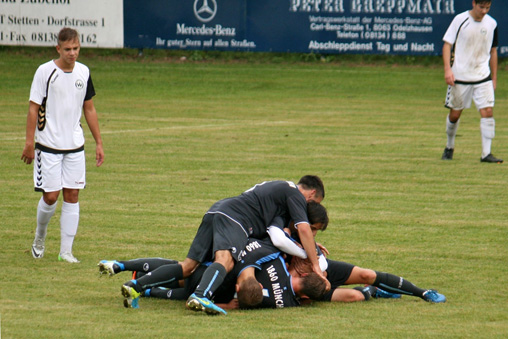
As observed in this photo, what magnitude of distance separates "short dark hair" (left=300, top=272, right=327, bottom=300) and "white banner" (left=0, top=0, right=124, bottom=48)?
2298 centimetres

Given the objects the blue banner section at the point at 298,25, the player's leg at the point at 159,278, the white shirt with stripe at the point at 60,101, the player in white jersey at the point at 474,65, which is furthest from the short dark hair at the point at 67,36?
the blue banner section at the point at 298,25

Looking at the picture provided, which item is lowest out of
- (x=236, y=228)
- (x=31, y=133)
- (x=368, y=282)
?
(x=368, y=282)

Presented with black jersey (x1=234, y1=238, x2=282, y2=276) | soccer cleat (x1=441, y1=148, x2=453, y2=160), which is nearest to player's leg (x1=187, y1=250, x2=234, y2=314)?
black jersey (x1=234, y1=238, x2=282, y2=276)

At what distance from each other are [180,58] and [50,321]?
86.1 feet

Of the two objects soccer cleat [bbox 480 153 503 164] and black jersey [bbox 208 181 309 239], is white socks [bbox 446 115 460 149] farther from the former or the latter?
black jersey [bbox 208 181 309 239]

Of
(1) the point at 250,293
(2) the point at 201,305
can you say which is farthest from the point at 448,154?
(2) the point at 201,305

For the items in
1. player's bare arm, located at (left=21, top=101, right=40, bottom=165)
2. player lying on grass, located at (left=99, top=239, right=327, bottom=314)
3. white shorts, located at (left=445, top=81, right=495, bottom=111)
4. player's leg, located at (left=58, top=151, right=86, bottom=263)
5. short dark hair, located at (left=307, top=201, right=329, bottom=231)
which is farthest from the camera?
white shorts, located at (left=445, top=81, right=495, bottom=111)

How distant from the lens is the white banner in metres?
29.2

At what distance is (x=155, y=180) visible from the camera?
13539 mm

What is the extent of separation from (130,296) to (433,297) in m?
2.43

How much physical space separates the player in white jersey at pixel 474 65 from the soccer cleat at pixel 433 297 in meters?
8.05

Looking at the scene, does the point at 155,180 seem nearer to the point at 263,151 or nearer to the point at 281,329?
the point at 263,151

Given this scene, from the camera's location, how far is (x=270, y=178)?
13.6 metres

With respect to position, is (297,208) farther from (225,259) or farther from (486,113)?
(486,113)
